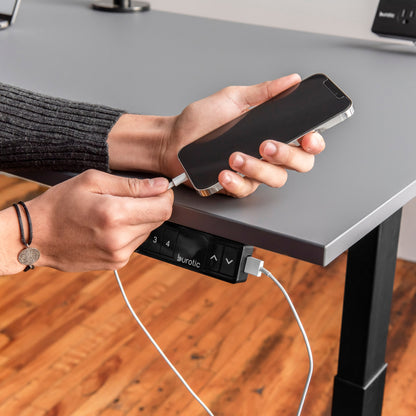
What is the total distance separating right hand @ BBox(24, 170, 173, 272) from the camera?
1.98ft

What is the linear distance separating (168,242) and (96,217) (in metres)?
0.09

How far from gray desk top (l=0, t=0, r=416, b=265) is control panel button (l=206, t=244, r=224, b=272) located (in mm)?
38

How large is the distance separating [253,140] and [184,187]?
9cm

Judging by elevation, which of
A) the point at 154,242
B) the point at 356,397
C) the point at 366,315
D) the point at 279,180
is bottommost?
the point at 356,397

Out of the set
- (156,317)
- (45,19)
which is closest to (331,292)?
(156,317)

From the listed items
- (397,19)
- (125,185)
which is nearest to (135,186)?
(125,185)

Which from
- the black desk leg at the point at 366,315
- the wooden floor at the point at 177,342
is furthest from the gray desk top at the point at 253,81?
the wooden floor at the point at 177,342

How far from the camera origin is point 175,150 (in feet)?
2.24

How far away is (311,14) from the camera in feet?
5.74

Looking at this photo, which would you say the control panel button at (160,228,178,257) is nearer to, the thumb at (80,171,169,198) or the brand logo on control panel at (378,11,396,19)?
the thumb at (80,171,169,198)

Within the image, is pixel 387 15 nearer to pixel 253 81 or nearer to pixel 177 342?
pixel 253 81

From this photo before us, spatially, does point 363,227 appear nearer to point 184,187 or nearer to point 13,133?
point 184,187

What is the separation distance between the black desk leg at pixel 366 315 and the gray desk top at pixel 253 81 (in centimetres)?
12

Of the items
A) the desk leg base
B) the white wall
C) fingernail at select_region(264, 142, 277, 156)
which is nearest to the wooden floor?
the white wall
